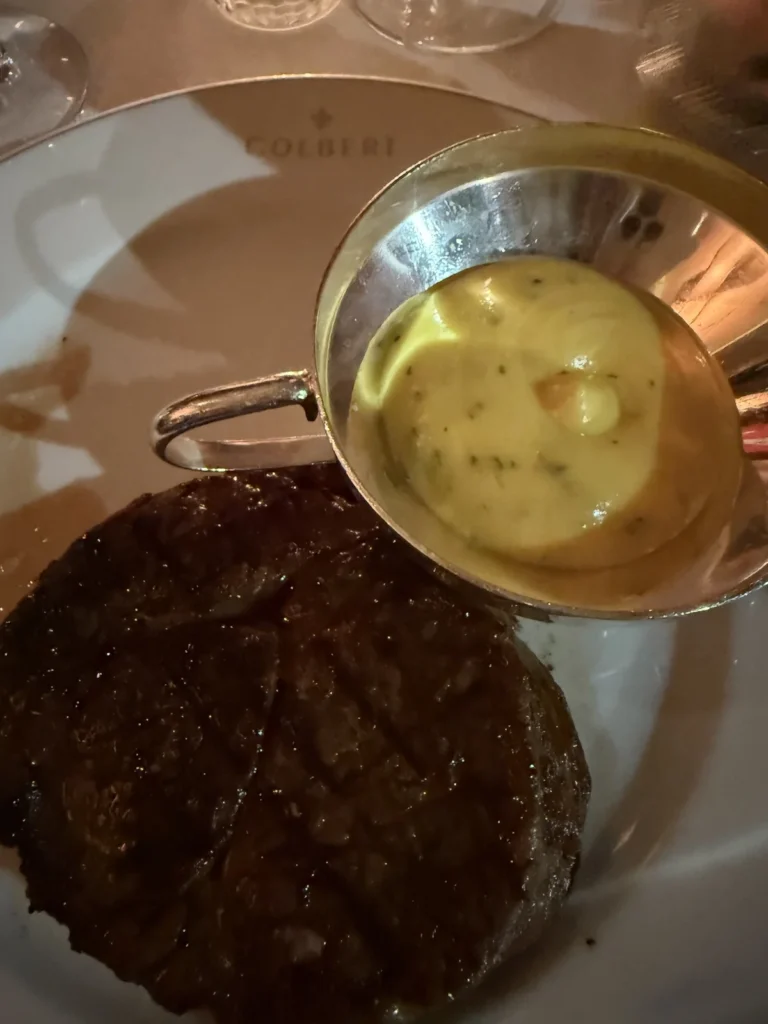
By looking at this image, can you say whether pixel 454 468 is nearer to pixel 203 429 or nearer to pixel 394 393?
pixel 394 393

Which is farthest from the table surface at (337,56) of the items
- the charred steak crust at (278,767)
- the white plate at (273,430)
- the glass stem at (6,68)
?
the charred steak crust at (278,767)

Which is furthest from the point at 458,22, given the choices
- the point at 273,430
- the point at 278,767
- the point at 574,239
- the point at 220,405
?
the point at 278,767

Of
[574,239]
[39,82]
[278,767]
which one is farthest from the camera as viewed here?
[39,82]

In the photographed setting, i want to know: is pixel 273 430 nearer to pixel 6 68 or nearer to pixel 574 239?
pixel 574 239

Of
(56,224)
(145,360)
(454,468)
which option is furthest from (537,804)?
(56,224)

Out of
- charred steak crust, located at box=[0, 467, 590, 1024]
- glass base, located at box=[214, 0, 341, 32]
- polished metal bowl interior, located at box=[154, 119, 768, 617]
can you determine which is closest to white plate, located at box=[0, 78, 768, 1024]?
charred steak crust, located at box=[0, 467, 590, 1024]

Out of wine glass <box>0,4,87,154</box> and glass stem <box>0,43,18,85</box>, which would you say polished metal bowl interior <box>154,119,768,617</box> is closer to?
wine glass <box>0,4,87,154</box>
